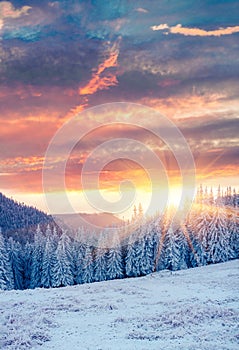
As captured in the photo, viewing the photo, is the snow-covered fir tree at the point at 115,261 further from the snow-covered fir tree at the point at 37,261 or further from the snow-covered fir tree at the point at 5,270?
the snow-covered fir tree at the point at 5,270

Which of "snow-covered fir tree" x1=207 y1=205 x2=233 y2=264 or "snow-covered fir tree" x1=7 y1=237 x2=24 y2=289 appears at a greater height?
"snow-covered fir tree" x1=207 y1=205 x2=233 y2=264

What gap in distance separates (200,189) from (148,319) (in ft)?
256

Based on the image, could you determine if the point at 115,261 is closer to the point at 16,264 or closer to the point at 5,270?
the point at 5,270

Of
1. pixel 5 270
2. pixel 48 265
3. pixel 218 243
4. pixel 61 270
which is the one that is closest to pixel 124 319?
pixel 5 270

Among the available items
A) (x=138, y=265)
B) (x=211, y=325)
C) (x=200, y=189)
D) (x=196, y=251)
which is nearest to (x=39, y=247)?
(x=138, y=265)

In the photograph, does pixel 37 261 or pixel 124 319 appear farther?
pixel 37 261

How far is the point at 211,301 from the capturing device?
2514cm

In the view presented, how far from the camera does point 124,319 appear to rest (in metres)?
20.8

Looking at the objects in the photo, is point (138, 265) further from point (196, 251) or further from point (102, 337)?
point (102, 337)

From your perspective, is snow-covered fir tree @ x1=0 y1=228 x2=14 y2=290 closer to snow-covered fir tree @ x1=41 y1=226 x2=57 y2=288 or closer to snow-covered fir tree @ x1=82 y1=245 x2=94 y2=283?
snow-covered fir tree @ x1=41 y1=226 x2=57 y2=288

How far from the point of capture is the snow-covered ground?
53.1 feet

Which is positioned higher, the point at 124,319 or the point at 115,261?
the point at 124,319

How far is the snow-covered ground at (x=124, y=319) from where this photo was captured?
16.2m

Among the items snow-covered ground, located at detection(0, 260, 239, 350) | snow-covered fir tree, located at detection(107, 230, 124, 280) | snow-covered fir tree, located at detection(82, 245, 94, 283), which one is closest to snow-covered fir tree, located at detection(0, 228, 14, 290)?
snow-covered fir tree, located at detection(82, 245, 94, 283)
